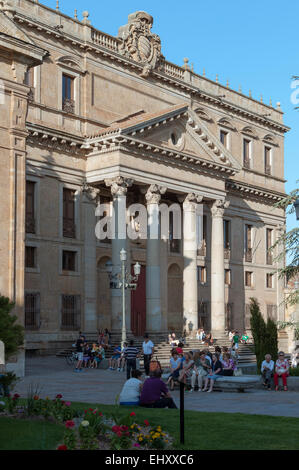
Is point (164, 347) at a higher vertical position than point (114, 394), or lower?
higher

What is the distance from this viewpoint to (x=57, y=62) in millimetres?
37312

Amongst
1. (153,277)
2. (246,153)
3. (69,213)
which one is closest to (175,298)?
(153,277)

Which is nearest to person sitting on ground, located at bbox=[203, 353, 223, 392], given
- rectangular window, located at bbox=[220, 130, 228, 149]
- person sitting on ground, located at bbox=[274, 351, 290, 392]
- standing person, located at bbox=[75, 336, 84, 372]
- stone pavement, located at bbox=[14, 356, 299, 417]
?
stone pavement, located at bbox=[14, 356, 299, 417]

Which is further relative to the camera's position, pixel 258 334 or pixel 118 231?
pixel 118 231

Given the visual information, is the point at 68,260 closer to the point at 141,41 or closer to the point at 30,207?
the point at 30,207

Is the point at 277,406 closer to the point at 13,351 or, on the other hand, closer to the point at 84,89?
the point at 13,351

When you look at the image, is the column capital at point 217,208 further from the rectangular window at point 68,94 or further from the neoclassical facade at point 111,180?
the rectangular window at point 68,94

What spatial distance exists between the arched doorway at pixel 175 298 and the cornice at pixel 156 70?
11952mm

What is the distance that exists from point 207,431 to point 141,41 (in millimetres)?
33685

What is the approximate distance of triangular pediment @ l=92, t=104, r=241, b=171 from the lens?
1441 inches

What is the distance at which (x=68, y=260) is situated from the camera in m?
37.6

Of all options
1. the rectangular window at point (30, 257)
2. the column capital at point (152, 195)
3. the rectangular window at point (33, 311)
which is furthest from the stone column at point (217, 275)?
the rectangular window at point (30, 257)
